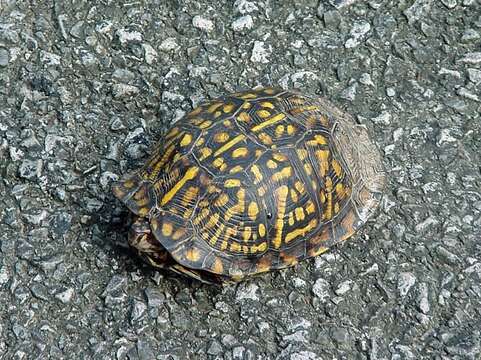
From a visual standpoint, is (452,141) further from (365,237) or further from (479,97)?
(365,237)

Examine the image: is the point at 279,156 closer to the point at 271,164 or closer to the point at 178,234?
the point at 271,164

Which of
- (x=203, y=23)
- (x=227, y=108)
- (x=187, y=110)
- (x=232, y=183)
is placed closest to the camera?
(x=232, y=183)

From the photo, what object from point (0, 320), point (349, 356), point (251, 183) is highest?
point (251, 183)

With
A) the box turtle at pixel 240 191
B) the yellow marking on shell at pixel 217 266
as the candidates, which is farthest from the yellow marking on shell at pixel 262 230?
the yellow marking on shell at pixel 217 266

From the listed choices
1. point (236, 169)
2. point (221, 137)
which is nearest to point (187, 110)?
point (221, 137)

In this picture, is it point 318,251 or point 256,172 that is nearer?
point 256,172

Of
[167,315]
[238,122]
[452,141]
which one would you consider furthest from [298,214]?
[452,141]
